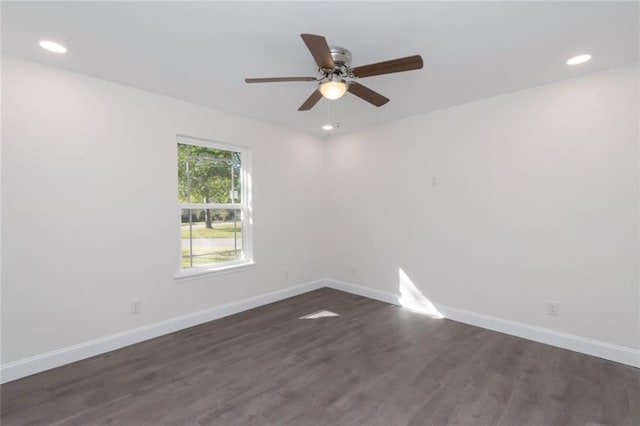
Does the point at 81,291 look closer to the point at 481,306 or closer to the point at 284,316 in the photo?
the point at 284,316

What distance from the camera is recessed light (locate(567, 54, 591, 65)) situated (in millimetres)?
2306

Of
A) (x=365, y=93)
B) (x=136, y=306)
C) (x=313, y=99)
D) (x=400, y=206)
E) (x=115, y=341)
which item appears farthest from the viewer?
(x=400, y=206)

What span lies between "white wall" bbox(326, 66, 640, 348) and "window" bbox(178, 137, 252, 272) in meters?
1.86

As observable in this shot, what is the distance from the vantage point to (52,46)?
2.14 metres

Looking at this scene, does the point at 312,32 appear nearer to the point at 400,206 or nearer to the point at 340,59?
the point at 340,59

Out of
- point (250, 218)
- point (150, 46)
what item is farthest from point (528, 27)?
point (250, 218)

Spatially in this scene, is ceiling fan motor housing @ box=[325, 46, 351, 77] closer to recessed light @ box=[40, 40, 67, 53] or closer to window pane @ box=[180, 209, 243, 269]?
recessed light @ box=[40, 40, 67, 53]

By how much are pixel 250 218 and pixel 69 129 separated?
204 centimetres

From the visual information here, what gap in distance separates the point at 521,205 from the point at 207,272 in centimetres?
356

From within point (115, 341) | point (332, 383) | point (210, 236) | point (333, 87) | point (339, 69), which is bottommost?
point (332, 383)

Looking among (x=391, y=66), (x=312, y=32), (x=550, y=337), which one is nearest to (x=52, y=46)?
(x=312, y=32)

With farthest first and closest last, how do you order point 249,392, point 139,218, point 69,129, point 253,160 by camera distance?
point 253,160 → point 139,218 → point 69,129 → point 249,392

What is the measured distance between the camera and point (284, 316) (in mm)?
3572

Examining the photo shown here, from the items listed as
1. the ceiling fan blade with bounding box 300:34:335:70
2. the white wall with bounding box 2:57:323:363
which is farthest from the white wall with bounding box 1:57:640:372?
the ceiling fan blade with bounding box 300:34:335:70
